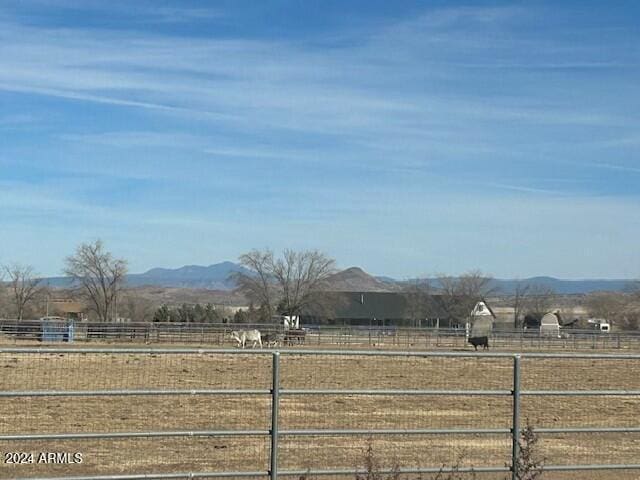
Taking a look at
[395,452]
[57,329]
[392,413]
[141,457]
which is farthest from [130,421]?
[57,329]

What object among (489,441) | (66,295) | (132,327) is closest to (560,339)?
(132,327)

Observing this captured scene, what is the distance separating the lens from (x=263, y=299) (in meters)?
104

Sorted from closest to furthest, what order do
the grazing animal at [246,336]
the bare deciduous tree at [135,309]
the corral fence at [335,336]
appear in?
1. the grazing animal at [246,336]
2. the corral fence at [335,336]
3. the bare deciduous tree at [135,309]

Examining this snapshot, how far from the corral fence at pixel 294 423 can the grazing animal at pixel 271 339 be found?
28.4m

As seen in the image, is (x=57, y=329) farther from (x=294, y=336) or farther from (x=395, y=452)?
(x=395, y=452)

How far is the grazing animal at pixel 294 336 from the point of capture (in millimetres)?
59219

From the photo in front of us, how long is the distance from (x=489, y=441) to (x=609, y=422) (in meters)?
4.59

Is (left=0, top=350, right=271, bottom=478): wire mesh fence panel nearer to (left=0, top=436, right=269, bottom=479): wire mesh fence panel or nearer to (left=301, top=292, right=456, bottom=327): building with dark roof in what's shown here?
(left=0, top=436, right=269, bottom=479): wire mesh fence panel

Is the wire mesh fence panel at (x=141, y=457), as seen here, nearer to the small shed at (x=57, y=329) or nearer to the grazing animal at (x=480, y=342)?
the grazing animal at (x=480, y=342)

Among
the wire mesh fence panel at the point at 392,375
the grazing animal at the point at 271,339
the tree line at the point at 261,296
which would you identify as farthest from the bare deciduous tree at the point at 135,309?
the wire mesh fence panel at the point at 392,375

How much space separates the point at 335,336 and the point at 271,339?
558 cm

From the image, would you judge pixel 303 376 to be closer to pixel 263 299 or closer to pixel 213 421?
pixel 213 421

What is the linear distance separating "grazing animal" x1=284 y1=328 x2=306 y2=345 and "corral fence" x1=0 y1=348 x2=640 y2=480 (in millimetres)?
30988

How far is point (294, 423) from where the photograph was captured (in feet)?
54.0
